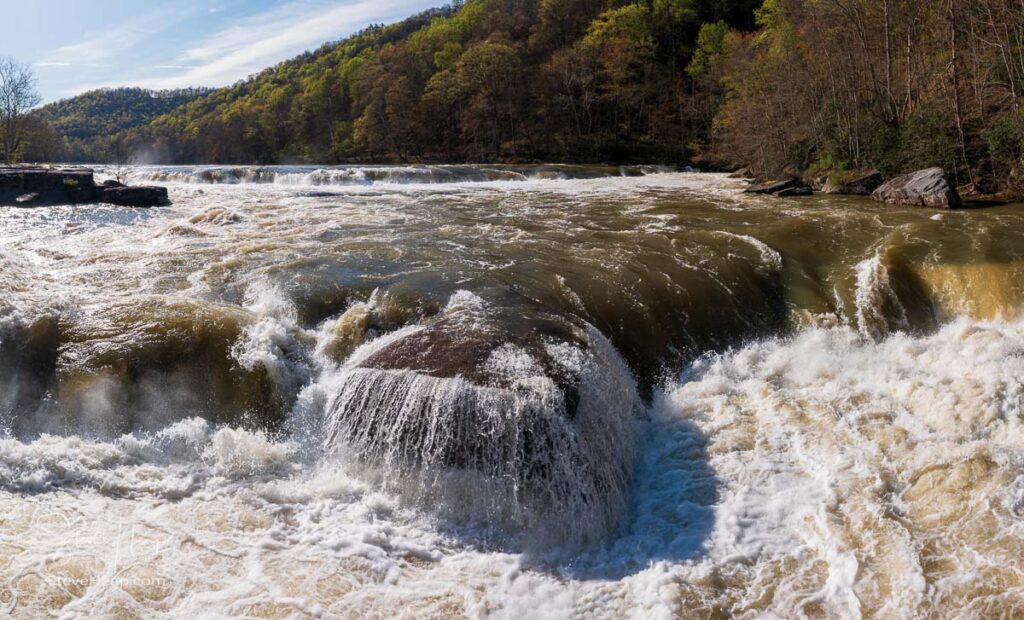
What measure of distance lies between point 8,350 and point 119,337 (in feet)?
4.03

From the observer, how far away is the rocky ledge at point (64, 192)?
2058 centimetres

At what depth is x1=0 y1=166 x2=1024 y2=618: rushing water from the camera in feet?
16.1

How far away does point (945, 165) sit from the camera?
1802 cm

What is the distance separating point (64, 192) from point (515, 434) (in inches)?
861

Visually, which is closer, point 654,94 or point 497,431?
point 497,431

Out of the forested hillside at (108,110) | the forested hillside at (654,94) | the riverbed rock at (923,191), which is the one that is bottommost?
the riverbed rock at (923,191)

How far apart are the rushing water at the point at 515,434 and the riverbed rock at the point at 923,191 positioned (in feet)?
15.9

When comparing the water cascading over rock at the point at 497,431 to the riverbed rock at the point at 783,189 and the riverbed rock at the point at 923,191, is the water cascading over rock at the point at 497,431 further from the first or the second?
the riverbed rock at the point at 783,189

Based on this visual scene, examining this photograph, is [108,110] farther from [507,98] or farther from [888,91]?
[888,91]

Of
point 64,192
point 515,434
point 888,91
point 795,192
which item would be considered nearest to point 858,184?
point 795,192

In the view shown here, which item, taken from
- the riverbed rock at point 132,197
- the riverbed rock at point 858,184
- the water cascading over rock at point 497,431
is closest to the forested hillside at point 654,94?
the riverbed rock at point 858,184

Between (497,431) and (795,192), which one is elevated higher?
(795,192)

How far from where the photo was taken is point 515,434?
19.2 ft

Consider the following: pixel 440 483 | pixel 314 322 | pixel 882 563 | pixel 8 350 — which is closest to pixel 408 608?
pixel 440 483
